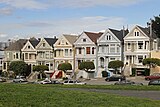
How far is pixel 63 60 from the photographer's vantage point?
8294 cm

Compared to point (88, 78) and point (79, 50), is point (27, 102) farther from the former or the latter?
point (79, 50)

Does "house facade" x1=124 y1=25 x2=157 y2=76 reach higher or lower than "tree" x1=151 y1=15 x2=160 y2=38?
lower

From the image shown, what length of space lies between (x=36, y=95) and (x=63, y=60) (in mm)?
61844

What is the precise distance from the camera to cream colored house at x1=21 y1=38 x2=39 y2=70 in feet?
289


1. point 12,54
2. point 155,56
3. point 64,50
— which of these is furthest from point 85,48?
point 12,54

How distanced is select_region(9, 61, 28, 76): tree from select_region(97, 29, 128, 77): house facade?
671 inches

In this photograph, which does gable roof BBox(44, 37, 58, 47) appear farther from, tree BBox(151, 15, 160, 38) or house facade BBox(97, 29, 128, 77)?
tree BBox(151, 15, 160, 38)

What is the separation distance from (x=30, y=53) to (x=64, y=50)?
984 centimetres

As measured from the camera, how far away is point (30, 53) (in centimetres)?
8888

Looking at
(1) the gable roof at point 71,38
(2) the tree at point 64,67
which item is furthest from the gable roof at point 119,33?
(2) the tree at point 64,67

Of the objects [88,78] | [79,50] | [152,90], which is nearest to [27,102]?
[152,90]

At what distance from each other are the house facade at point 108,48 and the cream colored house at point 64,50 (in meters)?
6.57

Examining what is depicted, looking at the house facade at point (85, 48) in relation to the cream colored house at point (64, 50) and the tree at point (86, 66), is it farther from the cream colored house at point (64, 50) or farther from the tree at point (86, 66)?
the tree at point (86, 66)

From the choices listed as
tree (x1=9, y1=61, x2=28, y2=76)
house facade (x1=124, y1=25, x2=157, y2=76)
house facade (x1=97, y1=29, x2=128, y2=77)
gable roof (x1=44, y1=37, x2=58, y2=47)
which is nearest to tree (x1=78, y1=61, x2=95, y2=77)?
house facade (x1=97, y1=29, x2=128, y2=77)
